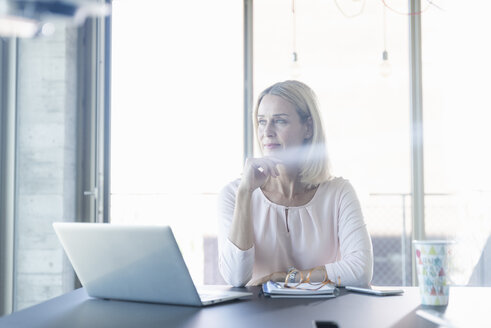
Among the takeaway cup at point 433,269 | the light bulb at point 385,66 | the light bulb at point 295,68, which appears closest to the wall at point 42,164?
the light bulb at point 295,68

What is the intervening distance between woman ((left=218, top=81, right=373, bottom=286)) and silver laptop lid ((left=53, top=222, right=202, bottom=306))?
45cm

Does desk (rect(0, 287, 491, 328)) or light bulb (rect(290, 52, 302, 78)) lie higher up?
light bulb (rect(290, 52, 302, 78))

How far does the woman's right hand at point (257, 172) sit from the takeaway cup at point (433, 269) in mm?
744

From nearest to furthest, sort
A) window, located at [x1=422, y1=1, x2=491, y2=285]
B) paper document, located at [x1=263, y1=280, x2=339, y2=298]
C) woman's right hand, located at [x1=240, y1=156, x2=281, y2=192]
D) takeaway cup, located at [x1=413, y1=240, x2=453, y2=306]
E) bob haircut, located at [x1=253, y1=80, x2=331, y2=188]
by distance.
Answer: takeaway cup, located at [x1=413, y1=240, x2=453, y2=306], paper document, located at [x1=263, y1=280, x2=339, y2=298], woman's right hand, located at [x1=240, y1=156, x2=281, y2=192], bob haircut, located at [x1=253, y1=80, x2=331, y2=188], window, located at [x1=422, y1=1, x2=491, y2=285]

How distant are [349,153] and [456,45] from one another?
96cm

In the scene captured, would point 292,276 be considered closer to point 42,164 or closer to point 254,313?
point 254,313

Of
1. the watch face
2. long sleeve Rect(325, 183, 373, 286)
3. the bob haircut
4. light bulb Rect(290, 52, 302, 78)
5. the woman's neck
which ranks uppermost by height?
light bulb Rect(290, 52, 302, 78)

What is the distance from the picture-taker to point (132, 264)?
118 cm

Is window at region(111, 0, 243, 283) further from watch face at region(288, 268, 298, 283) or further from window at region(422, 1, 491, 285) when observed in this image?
watch face at region(288, 268, 298, 283)

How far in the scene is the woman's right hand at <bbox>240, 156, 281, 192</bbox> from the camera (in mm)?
1823

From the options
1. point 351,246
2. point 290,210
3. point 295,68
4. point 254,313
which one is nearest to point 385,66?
point 295,68

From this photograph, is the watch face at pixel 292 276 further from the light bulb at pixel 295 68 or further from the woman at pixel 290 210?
the light bulb at pixel 295 68

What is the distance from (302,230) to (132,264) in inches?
32.2

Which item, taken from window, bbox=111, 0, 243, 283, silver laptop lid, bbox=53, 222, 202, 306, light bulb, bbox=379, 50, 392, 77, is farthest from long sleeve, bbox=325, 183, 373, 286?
light bulb, bbox=379, 50, 392, 77
